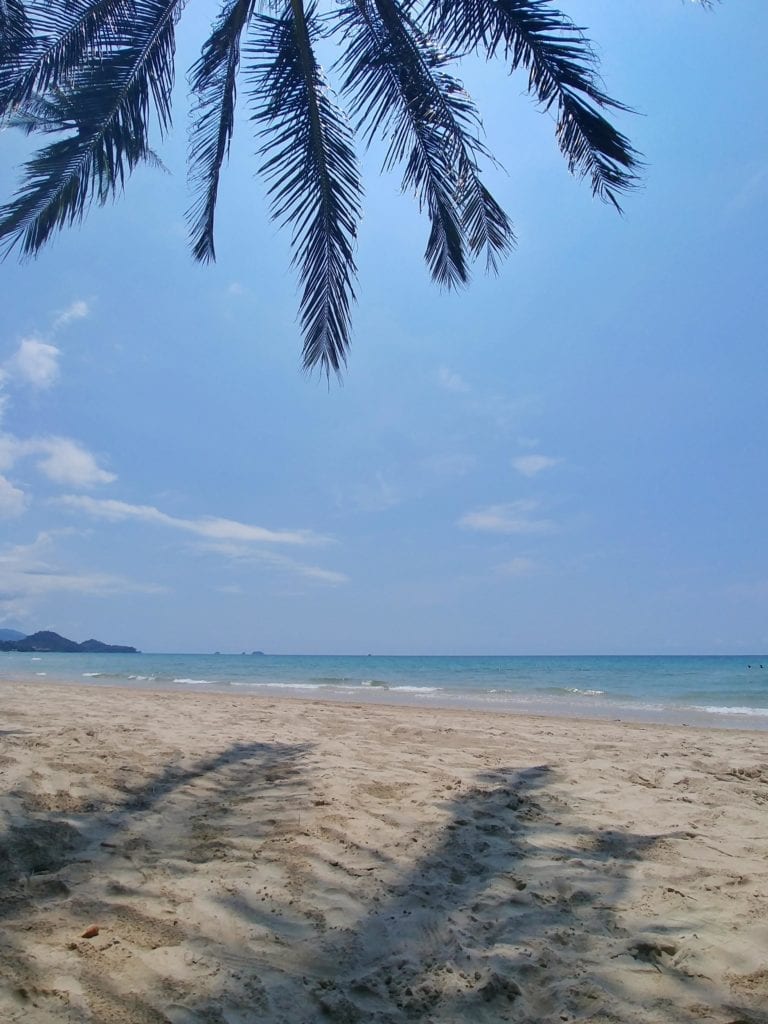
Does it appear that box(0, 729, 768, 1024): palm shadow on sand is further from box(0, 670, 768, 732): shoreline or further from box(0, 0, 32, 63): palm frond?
box(0, 670, 768, 732): shoreline

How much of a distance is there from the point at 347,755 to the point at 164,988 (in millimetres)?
3388

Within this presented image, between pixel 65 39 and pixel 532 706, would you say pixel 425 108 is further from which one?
pixel 532 706

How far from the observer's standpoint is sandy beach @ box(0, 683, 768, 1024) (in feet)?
6.59

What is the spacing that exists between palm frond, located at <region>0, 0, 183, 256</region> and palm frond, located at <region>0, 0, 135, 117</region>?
0.09 meters

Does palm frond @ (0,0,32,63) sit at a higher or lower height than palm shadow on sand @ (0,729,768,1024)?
higher

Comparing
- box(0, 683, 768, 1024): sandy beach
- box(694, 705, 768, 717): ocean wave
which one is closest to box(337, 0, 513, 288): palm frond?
box(0, 683, 768, 1024): sandy beach

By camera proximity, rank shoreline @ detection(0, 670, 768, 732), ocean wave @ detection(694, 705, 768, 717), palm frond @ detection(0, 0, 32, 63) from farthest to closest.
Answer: ocean wave @ detection(694, 705, 768, 717) < shoreline @ detection(0, 670, 768, 732) < palm frond @ detection(0, 0, 32, 63)

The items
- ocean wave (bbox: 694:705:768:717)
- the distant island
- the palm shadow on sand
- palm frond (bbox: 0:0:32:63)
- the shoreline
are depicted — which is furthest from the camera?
the distant island

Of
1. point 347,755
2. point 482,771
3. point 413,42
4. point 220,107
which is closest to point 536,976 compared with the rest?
point 482,771

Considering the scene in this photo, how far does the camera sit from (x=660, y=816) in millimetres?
3865

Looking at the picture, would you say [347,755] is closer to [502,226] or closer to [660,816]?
[660,816]

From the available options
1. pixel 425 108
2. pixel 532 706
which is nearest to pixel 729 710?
pixel 532 706

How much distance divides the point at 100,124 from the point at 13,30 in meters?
1.00

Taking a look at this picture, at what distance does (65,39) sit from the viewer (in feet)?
18.4
